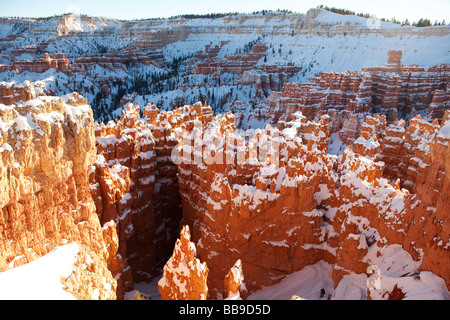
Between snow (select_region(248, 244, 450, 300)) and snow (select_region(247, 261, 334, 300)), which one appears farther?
snow (select_region(247, 261, 334, 300))

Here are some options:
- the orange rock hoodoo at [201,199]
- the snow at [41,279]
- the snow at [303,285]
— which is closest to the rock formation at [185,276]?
the orange rock hoodoo at [201,199]

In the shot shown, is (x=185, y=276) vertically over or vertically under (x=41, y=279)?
under

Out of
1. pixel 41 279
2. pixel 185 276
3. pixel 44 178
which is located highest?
pixel 44 178

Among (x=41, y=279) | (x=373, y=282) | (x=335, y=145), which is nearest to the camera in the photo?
(x=41, y=279)

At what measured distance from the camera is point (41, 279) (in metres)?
5.06

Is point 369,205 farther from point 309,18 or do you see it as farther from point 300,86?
point 309,18

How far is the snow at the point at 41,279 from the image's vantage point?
4598 millimetres

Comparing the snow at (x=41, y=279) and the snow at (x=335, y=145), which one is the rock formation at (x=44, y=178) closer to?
the snow at (x=41, y=279)

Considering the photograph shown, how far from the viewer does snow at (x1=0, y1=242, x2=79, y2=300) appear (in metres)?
4.60

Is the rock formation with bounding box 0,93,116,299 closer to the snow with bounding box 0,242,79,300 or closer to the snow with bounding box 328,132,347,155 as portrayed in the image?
the snow with bounding box 0,242,79,300

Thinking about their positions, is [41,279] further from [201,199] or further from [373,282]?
[201,199]

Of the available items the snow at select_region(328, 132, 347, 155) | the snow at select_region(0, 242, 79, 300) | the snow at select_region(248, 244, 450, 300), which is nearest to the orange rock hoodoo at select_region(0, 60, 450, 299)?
the snow at select_region(248, 244, 450, 300)

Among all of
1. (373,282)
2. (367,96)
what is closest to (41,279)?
(373,282)
